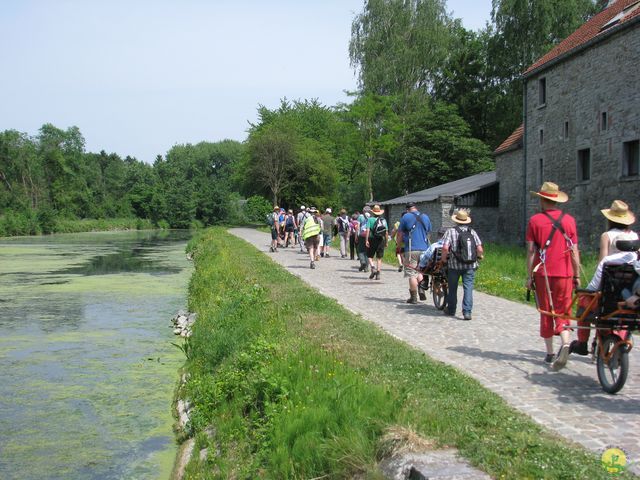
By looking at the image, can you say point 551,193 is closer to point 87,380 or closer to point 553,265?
point 553,265

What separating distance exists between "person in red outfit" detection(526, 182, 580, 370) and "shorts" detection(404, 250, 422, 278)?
15.9 ft

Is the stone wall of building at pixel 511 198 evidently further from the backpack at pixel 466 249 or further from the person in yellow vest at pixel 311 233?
the backpack at pixel 466 249

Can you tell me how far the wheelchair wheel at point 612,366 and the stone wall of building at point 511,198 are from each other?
2636cm

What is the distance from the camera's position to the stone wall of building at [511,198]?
32688mm

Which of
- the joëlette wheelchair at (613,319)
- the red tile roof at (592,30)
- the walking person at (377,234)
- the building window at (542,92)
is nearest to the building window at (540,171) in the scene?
the building window at (542,92)

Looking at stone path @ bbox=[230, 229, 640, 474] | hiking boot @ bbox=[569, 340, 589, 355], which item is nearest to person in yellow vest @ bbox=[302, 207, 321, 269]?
stone path @ bbox=[230, 229, 640, 474]

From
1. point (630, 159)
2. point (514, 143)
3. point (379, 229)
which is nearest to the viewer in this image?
point (379, 229)

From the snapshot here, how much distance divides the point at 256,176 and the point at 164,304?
48.2 m

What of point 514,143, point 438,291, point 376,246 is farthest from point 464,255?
point 514,143

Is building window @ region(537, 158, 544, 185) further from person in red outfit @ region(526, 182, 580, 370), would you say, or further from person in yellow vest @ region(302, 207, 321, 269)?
person in red outfit @ region(526, 182, 580, 370)

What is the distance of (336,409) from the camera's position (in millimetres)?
5516

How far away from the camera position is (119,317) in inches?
608

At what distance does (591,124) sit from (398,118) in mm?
29311

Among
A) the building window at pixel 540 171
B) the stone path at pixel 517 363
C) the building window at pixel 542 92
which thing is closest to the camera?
the stone path at pixel 517 363
